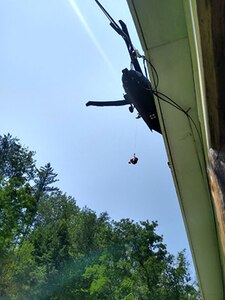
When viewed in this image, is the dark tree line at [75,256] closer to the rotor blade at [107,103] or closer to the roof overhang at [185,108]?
the roof overhang at [185,108]

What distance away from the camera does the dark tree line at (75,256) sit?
36.6 feet

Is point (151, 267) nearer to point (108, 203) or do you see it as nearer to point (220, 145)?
point (108, 203)

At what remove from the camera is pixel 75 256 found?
15.7 metres

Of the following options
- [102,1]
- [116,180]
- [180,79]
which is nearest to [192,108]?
[180,79]

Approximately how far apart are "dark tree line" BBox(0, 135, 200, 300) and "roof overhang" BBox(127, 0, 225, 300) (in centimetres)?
908

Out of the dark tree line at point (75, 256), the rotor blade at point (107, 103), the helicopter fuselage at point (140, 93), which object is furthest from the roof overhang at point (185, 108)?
the dark tree line at point (75, 256)

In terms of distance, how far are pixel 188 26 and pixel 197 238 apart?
1576 millimetres

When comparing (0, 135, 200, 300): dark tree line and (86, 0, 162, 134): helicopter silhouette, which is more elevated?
(0, 135, 200, 300): dark tree line

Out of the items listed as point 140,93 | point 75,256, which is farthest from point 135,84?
point 75,256

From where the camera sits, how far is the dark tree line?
11.2 metres

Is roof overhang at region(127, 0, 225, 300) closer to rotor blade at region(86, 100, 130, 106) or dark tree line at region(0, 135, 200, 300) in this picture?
rotor blade at region(86, 100, 130, 106)

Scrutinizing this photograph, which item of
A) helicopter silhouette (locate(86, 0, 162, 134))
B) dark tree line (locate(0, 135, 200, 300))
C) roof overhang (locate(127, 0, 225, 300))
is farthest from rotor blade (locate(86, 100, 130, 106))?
dark tree line (locate(0, 135, 200, 300))

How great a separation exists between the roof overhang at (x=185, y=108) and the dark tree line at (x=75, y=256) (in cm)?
908

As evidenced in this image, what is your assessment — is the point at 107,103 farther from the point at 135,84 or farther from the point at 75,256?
the point at 75,256
